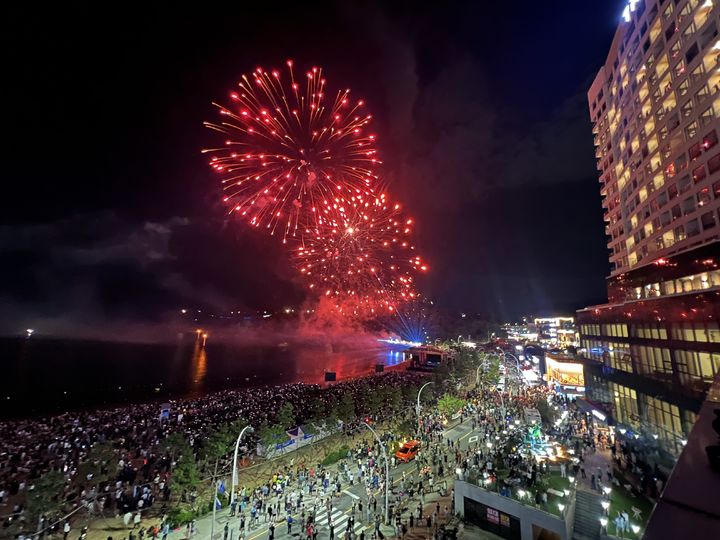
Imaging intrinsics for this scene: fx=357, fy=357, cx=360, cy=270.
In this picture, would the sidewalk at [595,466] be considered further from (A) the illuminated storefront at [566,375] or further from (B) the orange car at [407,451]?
(A) the illuminated storefront at [566,375]

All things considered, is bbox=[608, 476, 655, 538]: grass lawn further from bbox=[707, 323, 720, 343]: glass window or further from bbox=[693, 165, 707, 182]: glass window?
bbox=[693, 165, 707, 182]: glass window

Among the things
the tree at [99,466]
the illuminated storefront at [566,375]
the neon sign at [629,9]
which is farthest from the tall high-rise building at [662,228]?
the tree at [99,466]

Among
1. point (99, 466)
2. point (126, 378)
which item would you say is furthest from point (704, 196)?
point (126, 378)

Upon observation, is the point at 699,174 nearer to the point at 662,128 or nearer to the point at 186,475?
the point at 662,128

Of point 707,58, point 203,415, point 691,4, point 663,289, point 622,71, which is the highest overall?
point 622,71

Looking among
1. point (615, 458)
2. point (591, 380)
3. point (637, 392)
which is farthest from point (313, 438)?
point (591, 380)

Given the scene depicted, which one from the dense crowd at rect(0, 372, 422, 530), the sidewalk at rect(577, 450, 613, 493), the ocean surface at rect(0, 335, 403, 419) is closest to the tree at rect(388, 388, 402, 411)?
the dense crowd at rect(0, 372, 422, 530)

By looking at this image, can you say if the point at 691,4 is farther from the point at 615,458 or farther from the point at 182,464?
the point at 182,464
